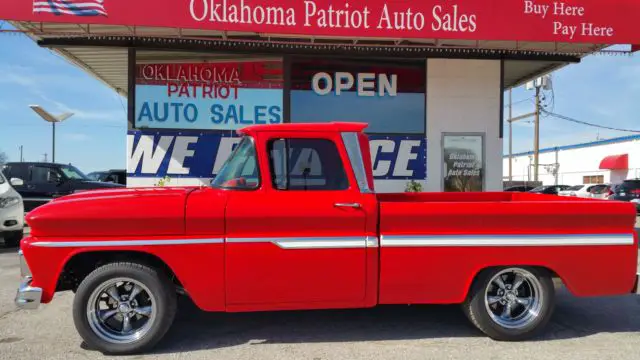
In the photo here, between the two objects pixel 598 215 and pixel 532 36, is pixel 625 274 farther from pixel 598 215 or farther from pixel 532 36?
pixel 532 36

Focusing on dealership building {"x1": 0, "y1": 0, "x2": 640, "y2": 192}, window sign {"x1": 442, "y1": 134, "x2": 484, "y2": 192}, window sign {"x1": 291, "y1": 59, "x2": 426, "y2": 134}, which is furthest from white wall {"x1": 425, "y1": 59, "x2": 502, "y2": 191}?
window sign {"x1": 291, "y1": 59, "x2": 426, "y2": 134}

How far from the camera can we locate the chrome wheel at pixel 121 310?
3.96 m

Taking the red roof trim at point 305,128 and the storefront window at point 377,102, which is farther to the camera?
the storefront window at point 377,102

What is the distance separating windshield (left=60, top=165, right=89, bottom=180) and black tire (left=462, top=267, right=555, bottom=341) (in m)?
13.6

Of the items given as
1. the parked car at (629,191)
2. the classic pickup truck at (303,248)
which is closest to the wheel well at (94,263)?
the classic pickup truck at (303,248)

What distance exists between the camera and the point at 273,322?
4.87 m

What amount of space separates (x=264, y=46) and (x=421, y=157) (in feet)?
14.3

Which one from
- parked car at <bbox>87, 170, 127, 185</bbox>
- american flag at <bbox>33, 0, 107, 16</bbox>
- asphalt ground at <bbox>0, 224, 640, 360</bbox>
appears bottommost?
asphalt ground at <bbox>0, 224, 640, 360</bbox>

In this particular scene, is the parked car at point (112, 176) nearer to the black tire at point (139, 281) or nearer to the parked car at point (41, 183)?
the parked car at point (41, 183)

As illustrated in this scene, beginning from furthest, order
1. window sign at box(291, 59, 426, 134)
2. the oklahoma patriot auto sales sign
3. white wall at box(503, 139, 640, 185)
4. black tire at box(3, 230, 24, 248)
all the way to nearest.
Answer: white wall at box(503, 139, 640, 185)
window sign at box(291, 59, 426, 134)
black tire at box(3, 230, 24, 248)
the oklahoma patriot auto sales sign

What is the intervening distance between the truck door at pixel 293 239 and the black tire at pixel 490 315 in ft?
3.60

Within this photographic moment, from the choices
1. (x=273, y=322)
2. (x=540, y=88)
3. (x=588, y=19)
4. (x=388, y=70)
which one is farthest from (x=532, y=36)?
(x=540, y=88)

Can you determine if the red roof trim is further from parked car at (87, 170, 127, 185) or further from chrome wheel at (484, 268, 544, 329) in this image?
parked car at (87, 170, 127, 185)

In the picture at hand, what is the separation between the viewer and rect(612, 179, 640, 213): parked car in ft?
62.8
